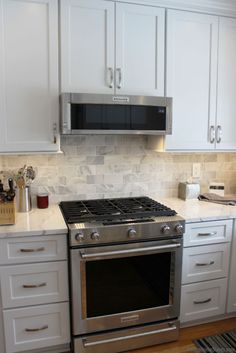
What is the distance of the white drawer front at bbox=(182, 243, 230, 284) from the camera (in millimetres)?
2131

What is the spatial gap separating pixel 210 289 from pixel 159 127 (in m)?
1.30

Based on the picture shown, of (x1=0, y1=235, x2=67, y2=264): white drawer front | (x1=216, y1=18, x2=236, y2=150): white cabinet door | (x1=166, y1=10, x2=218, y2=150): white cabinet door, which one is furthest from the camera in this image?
(x1=216, y1=18, x2=236, y2=150): white cabinet door

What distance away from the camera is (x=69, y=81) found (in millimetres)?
2041

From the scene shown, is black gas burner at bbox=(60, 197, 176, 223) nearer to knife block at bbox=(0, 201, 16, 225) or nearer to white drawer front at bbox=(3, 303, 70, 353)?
knife block at bbox=(0, 201, 16, 225)

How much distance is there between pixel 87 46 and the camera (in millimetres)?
2047

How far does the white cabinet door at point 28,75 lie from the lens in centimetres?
192

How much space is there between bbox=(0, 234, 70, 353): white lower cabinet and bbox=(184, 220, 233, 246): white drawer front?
89cm

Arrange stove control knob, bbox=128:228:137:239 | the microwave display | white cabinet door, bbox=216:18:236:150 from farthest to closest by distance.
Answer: white cabinet door, bbox=216:18:236:150 → the microwave display → stove control knob, bbox=128:228:137:239

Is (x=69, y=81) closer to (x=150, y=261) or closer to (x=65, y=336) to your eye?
(x=150, y=261)

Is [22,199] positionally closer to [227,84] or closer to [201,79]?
[201,79]

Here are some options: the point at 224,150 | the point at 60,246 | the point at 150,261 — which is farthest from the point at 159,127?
the point at 60,246

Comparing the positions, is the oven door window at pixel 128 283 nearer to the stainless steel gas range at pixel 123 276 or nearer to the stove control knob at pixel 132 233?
the stainless steel gas range at pixel 123 276

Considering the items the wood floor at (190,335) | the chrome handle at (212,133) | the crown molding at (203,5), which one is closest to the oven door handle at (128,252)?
the wood floor at (190,335)

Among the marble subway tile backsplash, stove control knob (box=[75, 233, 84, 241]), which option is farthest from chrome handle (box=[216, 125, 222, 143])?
stove control knob (box=[75, 233, 84, 241])
